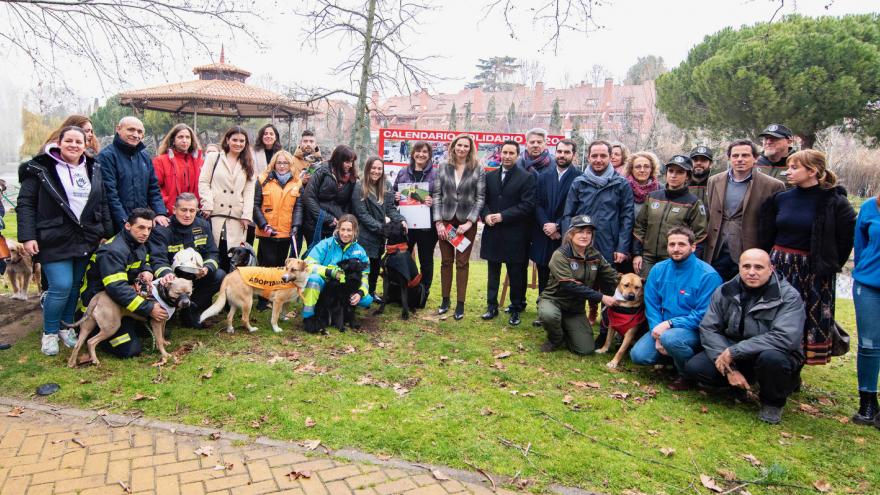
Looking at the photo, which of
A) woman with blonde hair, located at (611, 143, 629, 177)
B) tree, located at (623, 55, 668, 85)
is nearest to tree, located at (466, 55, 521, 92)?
tree, located at (623, 55, 668, 85)

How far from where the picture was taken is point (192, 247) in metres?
5.46

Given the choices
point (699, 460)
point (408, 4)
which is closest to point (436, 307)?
point (699, 460)

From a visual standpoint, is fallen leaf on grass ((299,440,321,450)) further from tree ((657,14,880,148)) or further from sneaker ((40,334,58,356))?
tree ((657,14,880,148))

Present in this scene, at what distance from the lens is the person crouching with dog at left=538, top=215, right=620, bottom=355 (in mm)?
5305

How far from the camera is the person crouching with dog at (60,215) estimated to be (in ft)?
14.8

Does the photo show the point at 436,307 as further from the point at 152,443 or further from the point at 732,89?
the point at 732,89

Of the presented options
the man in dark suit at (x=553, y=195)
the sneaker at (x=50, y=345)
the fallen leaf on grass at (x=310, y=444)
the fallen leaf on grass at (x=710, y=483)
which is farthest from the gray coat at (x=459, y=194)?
the sneaker at (x=50, y=345)

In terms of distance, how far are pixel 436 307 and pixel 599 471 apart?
4.00 meters

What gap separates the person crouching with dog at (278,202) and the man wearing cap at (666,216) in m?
3.87

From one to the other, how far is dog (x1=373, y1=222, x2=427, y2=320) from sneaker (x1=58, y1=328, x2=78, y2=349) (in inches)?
123

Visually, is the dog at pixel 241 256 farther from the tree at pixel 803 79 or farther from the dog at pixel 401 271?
the tree at pixel 803 79

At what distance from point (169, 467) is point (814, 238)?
509 centimetres

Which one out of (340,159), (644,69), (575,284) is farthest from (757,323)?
(644,69)

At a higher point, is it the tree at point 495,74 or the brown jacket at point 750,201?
the tree at point 495,74
